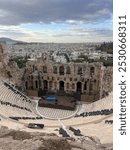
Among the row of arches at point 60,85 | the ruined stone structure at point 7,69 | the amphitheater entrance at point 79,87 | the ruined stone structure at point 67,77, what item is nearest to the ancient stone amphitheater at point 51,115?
the ruined stone structure at point 7,69

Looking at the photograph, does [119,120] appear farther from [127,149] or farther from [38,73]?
[38,73]

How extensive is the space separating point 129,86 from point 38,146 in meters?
7.02

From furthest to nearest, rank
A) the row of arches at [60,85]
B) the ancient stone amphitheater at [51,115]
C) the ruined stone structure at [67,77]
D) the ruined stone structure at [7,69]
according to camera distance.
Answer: the row of arches at [60,85] → the ruined stone structure at [67,77] → the ruined stone structure at [7,69] → the ancient stone amphitheater at [51,115]

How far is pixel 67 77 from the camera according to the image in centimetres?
4128

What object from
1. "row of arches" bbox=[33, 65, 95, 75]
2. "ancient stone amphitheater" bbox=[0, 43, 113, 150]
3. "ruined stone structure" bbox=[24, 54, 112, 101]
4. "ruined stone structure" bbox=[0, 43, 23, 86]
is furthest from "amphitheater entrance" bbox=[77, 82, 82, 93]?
"ruined stone structure" bbox=[0, 43, 23, 86]

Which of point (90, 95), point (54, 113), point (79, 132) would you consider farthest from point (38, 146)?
point (90, 95)

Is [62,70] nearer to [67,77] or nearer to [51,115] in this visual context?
[67,77]

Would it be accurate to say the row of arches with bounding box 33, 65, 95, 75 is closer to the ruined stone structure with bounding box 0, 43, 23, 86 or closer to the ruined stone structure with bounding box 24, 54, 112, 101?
the ruined stone structure with bounding box 24, 54, 112, 101

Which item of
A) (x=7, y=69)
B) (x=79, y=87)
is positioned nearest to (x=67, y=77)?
(x=79, y=87)

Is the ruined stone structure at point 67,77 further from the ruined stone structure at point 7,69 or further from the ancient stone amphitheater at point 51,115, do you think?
the ancient stone amphitheater at point 51,115

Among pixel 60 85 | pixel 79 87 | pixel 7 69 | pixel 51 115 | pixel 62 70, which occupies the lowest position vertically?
pixel 51 115

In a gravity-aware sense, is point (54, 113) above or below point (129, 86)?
below

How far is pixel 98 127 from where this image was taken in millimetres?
23016

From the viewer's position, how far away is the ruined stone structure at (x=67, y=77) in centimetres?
3962
